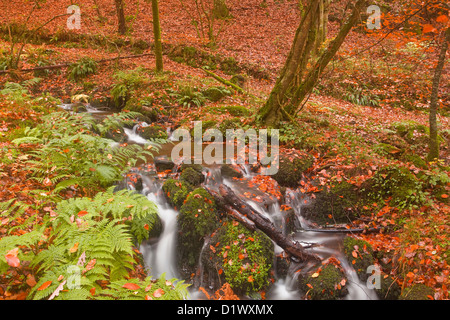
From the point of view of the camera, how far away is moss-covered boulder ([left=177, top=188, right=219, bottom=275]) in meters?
4.86

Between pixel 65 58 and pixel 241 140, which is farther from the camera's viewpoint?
pixel 65 58

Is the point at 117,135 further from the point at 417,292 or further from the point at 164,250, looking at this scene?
the point at 417,292

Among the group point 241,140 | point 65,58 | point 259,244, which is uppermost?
point 65,58

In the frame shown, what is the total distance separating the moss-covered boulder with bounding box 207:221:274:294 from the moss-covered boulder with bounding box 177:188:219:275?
258 mm

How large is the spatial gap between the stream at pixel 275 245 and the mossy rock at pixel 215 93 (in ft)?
14.6

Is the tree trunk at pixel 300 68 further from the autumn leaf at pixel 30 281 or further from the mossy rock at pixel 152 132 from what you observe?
the autumn leaf at pixel 30 281

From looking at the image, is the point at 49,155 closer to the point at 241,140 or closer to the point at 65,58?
the point at 241,140

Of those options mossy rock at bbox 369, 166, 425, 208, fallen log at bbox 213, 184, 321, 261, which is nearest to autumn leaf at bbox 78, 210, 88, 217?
fallen log at bbox 213, 184, 321, 261

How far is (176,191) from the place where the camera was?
554 cm

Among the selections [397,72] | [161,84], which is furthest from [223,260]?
[397,72]

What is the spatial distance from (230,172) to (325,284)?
3.24 m

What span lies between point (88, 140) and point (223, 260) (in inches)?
129

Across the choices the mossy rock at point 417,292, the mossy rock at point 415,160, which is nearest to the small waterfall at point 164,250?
the mossy rock at point 417,292

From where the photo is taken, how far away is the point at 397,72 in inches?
537
